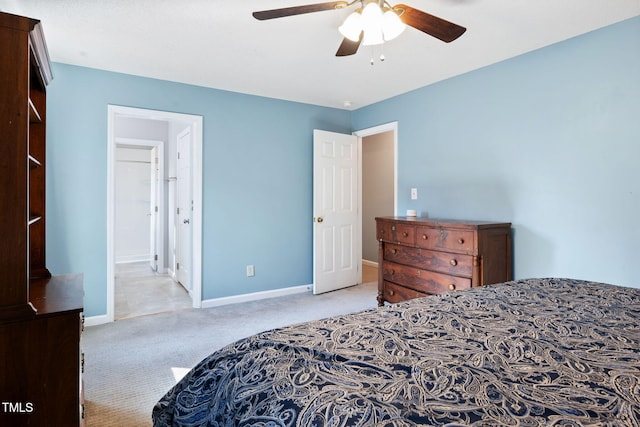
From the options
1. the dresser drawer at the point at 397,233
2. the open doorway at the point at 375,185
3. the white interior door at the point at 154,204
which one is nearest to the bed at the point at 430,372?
the dresser drawer at the point at 397,233

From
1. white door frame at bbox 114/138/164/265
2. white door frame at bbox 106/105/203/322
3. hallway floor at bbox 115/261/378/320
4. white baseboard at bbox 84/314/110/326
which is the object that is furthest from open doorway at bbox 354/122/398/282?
white baseboard at bbox 84/314/110/326

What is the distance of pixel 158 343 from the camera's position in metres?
2.82

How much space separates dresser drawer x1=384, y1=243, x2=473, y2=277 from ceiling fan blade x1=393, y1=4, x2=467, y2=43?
161 cm

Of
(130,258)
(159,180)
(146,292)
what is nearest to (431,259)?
(146,292)

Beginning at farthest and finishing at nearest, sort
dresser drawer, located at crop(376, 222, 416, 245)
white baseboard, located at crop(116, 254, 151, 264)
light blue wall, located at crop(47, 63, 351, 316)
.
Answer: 1. white baseboard, located at crop(116, 254, 151, 264)
2. dresser drawer, located at crop(376, 222, 416, 245)
3. light blue wall, located at crop(47, 63, 351, 316)

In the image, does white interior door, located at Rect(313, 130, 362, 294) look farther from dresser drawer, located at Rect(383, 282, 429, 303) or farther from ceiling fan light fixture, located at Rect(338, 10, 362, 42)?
ceiling fan light fixture, located at Rect(338, 10, 362, 42)

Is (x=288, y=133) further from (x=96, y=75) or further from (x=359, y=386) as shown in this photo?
(x=359, y=386)

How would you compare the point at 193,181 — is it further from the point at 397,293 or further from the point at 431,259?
the point at 431,259

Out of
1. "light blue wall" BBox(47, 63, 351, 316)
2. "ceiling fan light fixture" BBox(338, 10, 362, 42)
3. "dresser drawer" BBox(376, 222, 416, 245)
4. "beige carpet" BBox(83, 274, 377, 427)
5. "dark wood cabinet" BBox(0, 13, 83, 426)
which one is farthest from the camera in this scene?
"dresser drawer" BBox(376, 222, 416, 245)

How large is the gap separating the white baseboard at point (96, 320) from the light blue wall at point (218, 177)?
53mm

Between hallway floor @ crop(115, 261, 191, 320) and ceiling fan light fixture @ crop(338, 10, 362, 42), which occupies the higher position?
ceiling fan light fixture @ crop(338, 10, 362, 42)

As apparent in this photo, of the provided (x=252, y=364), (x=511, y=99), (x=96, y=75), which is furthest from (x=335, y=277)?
(x=252, y=364)

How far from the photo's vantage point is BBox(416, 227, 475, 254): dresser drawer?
2.73 m

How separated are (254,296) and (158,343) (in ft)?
4.39
